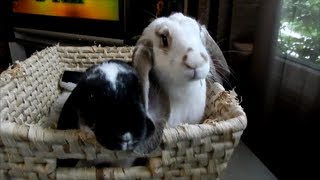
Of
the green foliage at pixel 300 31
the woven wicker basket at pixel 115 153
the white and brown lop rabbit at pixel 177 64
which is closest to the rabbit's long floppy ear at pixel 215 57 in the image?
the white and brown lop rabbit at pixel 177 64

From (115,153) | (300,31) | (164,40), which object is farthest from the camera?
(300,31)

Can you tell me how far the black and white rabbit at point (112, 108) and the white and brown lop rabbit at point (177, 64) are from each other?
0.14ft

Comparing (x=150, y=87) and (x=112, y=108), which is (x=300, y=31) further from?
(x=112, y=108)

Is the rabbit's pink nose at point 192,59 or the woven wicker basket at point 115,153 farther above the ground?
the rabbit's pink nose at point 192,59

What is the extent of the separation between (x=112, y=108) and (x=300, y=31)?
0.59 meters

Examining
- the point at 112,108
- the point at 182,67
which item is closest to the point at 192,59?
the point at 182,67

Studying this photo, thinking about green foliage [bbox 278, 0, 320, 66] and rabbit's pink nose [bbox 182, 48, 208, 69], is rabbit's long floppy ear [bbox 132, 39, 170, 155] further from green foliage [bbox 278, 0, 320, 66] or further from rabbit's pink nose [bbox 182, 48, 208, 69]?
green foliage [bbox 278, 0, 320, 66]

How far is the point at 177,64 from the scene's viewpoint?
449mm

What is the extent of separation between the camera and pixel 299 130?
31.0 inches

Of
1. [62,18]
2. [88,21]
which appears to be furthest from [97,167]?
[62,18]

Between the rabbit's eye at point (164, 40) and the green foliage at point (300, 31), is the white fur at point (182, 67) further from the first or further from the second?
the green foliage at point (300, 31)

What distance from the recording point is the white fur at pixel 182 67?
45cm

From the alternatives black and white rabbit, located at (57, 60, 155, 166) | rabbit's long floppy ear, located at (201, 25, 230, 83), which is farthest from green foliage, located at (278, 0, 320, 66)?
black and white rabbit, located at (57, 60, 155, 166)

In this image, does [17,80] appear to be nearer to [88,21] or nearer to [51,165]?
[51,165]
